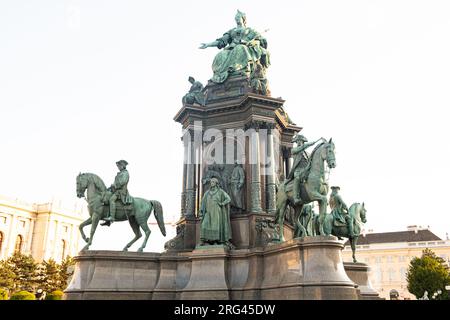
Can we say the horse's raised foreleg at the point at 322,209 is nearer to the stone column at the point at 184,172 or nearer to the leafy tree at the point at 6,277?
the stone column at the point at 184,172

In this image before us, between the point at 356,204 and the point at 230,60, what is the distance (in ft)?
27.2

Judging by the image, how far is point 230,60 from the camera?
19469mm

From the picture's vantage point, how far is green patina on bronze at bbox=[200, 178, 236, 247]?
15.1 meters

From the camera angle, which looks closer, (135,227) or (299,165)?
(299,165)

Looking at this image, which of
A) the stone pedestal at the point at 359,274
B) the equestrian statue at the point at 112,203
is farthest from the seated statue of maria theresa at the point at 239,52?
the stone pedestal at the point at 359,274

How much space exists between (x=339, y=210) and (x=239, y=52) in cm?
811

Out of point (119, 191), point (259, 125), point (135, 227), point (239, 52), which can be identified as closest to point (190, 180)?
point (135, 227)

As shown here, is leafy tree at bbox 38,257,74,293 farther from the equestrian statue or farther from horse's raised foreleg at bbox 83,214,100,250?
the equestrian statue

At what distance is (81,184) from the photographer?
16219 millimetres

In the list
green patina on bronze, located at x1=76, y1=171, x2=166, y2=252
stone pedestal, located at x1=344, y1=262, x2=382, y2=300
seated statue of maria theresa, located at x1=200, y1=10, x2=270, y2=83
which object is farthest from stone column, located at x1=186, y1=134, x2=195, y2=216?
stone pedestal, located at x1=344, y1=262, x2=382, y2=300

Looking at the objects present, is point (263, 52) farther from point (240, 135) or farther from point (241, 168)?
point (241, 168)

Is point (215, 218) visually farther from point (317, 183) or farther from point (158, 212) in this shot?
point (317, 183)

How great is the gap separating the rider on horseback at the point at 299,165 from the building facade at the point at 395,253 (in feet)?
219
